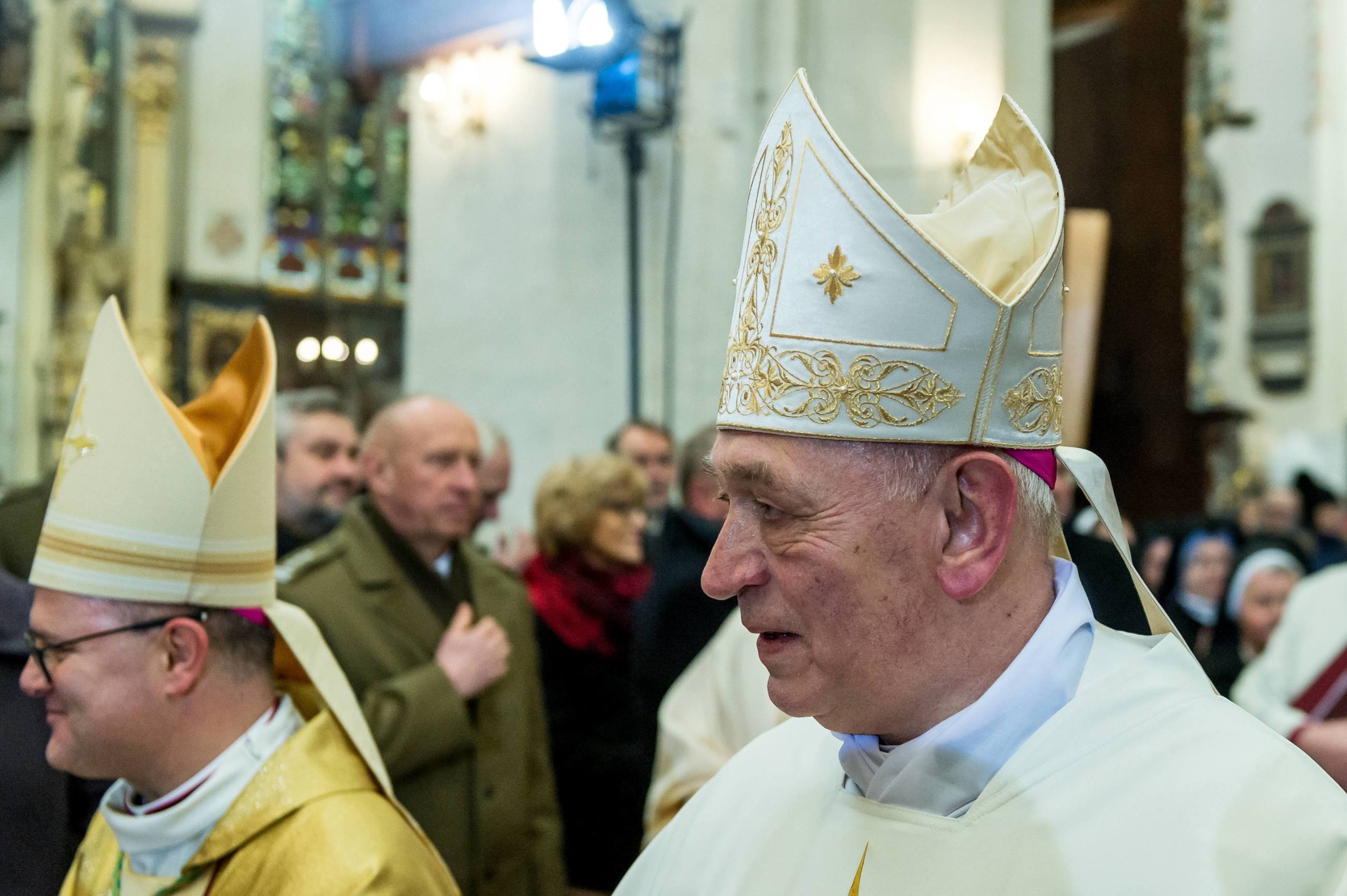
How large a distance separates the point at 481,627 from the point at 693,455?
3.64 ft

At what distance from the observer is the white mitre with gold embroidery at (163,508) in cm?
216

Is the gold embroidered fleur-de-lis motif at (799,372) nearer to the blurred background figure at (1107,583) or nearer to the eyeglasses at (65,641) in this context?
the eyeglasses at (65,641)

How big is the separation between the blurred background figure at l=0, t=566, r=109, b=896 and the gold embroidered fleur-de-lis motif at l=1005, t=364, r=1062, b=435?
69.9 inches

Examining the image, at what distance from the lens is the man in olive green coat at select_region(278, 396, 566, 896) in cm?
335

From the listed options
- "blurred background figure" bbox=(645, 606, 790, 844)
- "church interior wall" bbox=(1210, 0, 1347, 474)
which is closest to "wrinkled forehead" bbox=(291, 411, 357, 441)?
"blurred background figure" bbox=(645, 606, 790, 844)

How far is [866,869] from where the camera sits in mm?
1511

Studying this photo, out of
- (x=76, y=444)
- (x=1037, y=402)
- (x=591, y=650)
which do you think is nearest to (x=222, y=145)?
(x=591, y=650)

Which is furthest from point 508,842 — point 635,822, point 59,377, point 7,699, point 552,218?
point 59,377

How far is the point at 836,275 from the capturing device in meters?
1.52

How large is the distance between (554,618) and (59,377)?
1152 centimetres

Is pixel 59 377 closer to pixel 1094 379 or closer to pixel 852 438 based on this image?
pixel 1094 379

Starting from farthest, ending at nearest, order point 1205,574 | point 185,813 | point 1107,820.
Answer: point 1205,574 < point 185,813 < point 1107,820

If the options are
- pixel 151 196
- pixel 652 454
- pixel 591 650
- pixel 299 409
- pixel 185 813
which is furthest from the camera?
pixel 151 196

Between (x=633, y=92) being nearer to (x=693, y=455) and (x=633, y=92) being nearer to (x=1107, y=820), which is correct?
(x=693, y=455)
